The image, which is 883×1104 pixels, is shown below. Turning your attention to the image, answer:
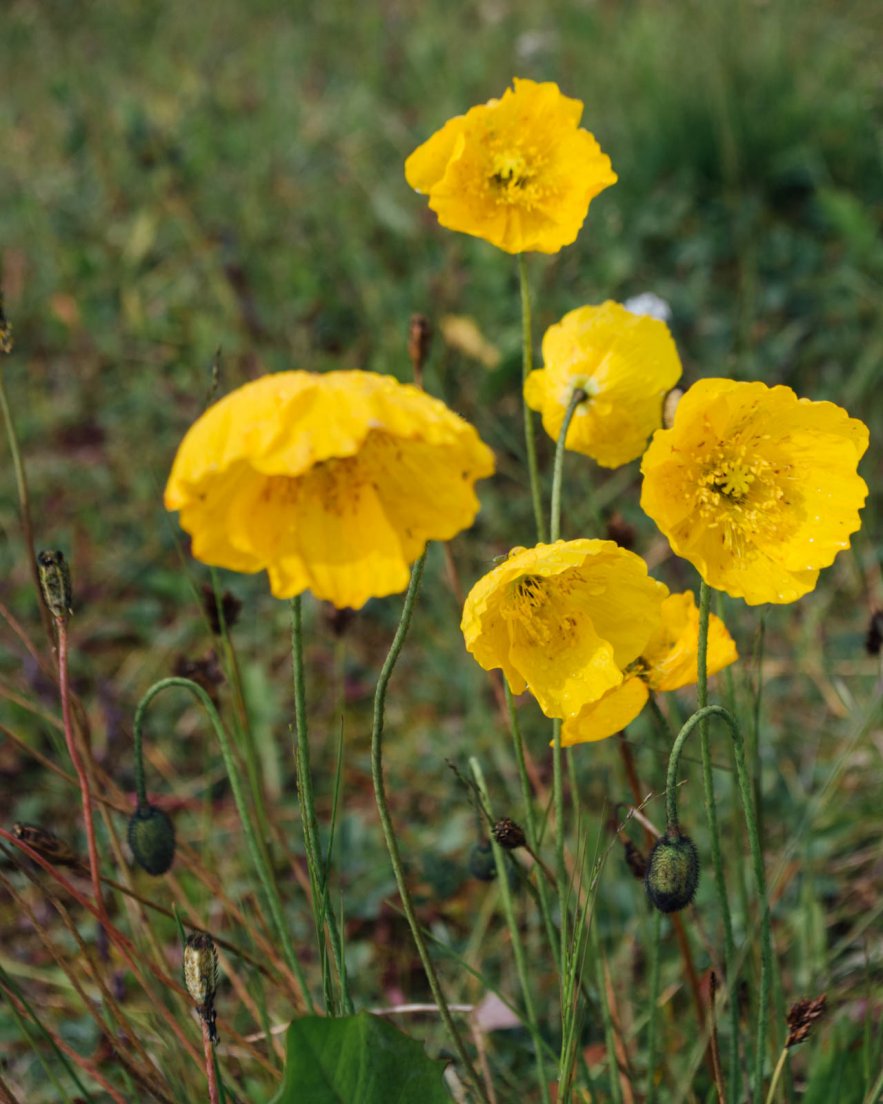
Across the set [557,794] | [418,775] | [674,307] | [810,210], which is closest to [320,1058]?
[557,794]

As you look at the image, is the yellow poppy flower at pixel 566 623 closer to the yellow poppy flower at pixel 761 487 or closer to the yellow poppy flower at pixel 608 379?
the yellow poppy flower at pixel 761 487

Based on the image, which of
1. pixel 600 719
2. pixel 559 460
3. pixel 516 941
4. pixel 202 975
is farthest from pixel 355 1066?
pixel 559 460

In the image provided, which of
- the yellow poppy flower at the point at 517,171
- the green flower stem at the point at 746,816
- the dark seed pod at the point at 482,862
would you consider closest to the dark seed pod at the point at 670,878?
the green flower stem at the point at 746,816

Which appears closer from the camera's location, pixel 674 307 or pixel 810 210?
pixel 674 307

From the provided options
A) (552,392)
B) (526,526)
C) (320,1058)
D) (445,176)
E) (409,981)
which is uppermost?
(445,176)

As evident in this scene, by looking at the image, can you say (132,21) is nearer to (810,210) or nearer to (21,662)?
(810,210)

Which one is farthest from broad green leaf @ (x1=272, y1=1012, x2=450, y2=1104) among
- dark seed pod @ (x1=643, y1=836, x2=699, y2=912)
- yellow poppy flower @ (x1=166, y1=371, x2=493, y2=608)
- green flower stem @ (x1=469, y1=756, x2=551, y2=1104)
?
yellow poppy flower @ (x1=166, y1=371, x2=493, y2=608)
